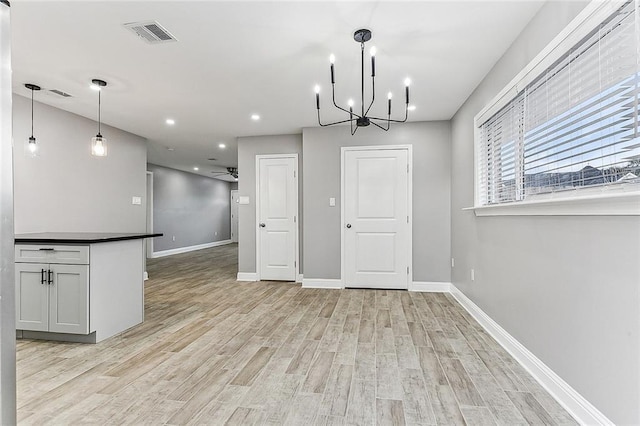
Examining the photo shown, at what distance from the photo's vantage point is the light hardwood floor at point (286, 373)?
1.79 metres

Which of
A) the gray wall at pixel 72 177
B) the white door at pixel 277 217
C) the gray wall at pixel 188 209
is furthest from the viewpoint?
the gray wall at pixel 188 209

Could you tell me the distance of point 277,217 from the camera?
542 centimetres

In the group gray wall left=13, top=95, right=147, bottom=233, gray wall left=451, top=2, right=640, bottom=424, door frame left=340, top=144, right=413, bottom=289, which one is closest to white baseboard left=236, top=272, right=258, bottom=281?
door frame left=340, top=144, right=413, bottom=289

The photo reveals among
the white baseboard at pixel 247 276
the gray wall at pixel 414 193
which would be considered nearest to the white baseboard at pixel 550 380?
the gray wall at pixel 414 193

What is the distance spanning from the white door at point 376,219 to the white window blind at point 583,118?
81.7 inches

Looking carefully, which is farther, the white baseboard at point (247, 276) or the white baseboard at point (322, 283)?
the white baseboard at point (247, 276)

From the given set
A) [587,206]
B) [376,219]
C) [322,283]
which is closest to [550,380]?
[587,206]

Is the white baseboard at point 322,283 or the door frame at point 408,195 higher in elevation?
the door frame at point 408,195

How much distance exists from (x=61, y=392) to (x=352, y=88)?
342 cm

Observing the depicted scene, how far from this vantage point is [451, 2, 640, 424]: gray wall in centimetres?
141

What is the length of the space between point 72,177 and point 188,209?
18.6 feet

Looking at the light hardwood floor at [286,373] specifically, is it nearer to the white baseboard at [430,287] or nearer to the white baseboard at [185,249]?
the white baseboard at [430,287]

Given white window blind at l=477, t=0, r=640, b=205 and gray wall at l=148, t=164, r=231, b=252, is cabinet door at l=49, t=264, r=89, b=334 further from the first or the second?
gray wall at l=148, t=164, r=231, b=252

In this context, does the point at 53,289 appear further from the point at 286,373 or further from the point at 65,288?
the point at 286,373
